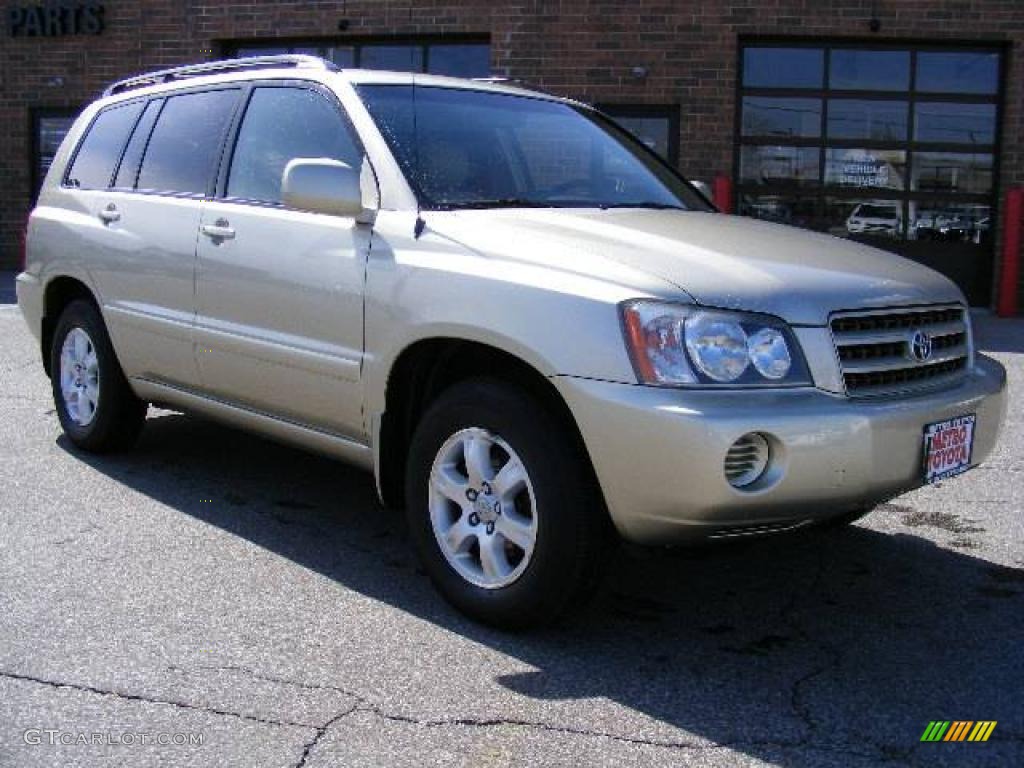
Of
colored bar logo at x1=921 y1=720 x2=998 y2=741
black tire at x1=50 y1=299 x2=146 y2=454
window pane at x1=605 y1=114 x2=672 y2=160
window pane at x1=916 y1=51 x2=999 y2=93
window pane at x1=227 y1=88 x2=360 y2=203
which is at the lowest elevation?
colored bar logo at x1=921 y1=720 x2=998 y2=741

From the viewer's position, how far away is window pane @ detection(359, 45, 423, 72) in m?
14.6

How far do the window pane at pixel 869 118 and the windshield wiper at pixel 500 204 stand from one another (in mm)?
10447

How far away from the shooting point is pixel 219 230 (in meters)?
4.63

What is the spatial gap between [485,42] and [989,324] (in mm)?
6654

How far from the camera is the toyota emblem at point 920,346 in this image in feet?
12.0

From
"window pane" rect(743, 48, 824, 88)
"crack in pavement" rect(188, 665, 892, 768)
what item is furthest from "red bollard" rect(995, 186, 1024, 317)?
"crack in pavement" rect(188, 665, 892, 768)

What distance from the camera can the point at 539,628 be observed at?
3.61 meters

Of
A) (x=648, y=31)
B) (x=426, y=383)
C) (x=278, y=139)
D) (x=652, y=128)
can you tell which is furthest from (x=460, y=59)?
(x=426, y=383)

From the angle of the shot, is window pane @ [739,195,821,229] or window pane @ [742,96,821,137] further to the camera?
window pane @ [739,195,821,229]

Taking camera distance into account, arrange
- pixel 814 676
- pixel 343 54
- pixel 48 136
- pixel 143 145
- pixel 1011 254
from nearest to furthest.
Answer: pixel 814 676 < pixel 143 145 < pixel 1011 254 < pixel 343 54 < pixel 48 136

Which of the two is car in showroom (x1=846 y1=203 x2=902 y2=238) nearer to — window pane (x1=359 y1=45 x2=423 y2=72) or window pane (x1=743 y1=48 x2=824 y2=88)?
window pane (x1=743 y1=48 x2=824 y2=88)

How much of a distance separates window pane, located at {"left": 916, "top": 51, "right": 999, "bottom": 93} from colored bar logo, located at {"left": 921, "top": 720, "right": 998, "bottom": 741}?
11926 millimetres

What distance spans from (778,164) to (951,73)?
2.19m

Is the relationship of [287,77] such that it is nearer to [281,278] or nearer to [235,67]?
[235,67]
